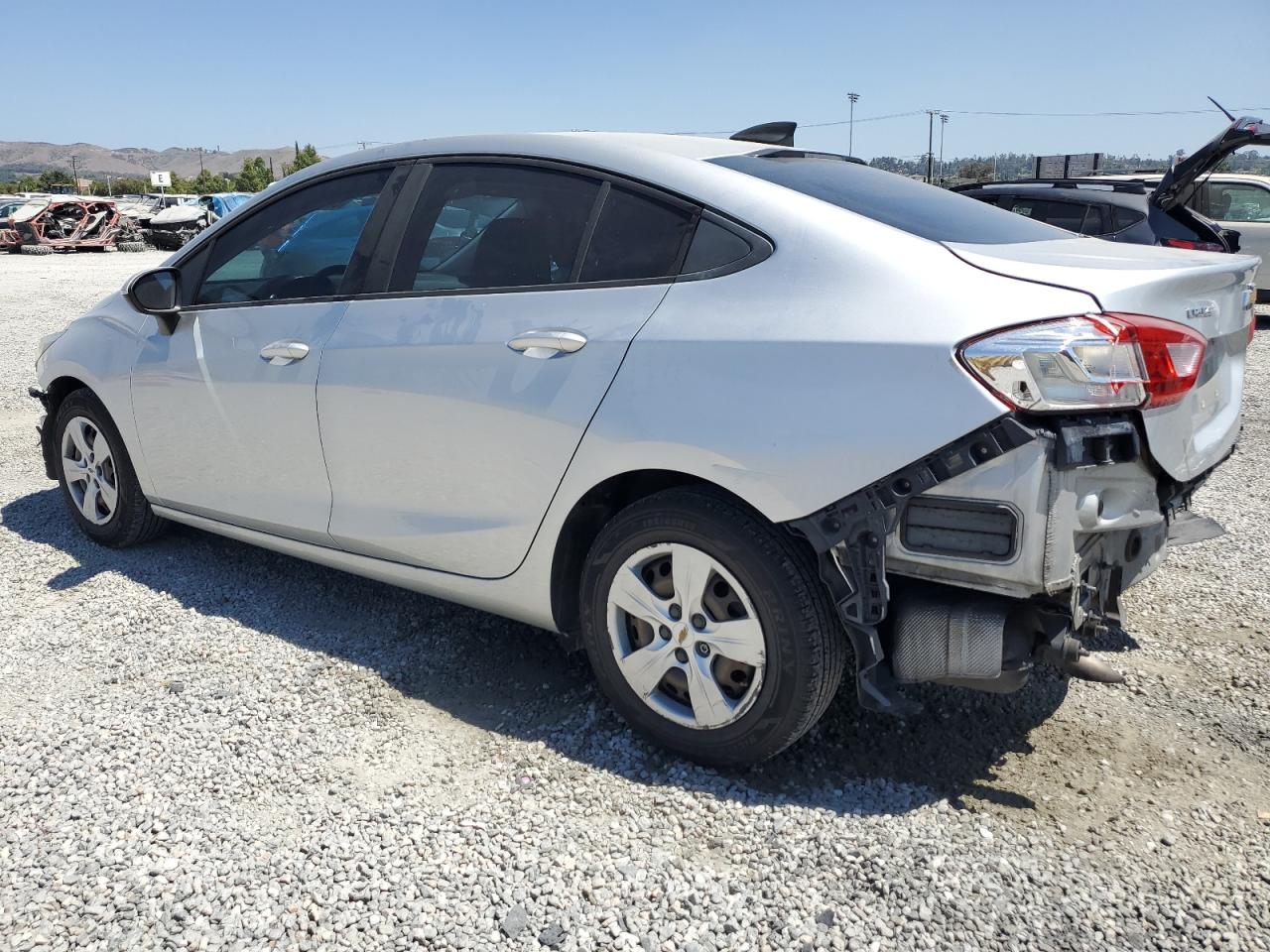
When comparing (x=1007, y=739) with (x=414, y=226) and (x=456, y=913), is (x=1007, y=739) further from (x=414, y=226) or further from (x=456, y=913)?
(x=414, y=226)

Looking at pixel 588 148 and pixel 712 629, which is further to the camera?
pixel 588 148

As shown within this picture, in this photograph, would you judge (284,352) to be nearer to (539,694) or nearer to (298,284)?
(298,284)

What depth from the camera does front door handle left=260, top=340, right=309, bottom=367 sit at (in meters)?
→ 3.60

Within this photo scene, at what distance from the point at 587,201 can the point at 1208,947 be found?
248cm

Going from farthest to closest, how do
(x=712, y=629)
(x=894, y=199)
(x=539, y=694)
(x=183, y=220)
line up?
(x=183, y=220), (x=539, y=694), (x=894, y=199), (x=712, y=629)

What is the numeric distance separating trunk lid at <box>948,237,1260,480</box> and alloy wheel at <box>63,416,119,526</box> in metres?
3.86

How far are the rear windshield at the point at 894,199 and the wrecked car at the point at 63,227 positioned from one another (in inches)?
1243

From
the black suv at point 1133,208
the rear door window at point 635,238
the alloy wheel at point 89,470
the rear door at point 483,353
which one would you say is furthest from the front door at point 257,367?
the black suv at point 1133,208

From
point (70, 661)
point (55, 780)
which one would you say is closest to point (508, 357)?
point (55, 780)

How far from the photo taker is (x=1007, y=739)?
123 inches

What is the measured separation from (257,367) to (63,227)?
30799 mm

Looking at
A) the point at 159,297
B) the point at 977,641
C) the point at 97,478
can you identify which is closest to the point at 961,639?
the point at 977,641

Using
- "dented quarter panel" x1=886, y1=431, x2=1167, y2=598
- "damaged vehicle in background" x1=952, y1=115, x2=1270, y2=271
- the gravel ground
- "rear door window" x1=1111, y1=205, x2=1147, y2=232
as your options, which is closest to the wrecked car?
"damaged vehicle in background" x1=952, y1=115, x2=1270, y2=271

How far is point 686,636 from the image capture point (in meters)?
2.84
